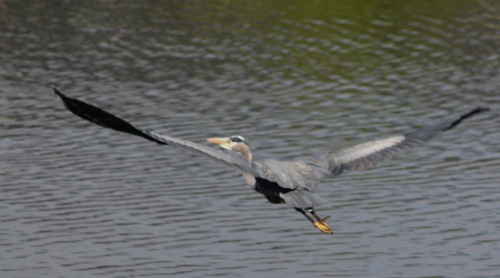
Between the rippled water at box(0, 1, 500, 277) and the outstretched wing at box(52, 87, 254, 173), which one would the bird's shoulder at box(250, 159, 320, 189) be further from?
the rippled water at box(0, 1, 500, 277)

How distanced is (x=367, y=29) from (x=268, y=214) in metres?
15.8

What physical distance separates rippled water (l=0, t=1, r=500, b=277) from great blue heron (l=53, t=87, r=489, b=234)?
2.35m

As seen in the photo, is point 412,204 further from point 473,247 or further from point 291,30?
point 291,30

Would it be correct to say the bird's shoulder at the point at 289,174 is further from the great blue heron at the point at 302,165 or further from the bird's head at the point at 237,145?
the bird's head at the point at 237,145

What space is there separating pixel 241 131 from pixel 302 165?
9830mm

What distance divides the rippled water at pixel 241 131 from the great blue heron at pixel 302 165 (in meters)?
Result: 2.35

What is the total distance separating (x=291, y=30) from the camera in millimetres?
32688

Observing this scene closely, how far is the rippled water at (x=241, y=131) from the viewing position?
51.8 ft

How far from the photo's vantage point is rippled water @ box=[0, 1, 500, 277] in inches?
622

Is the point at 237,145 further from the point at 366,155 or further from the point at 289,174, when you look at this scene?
the point at 366,155

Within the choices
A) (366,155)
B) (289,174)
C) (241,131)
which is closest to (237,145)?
(289,174)

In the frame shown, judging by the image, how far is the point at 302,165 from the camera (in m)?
12.6

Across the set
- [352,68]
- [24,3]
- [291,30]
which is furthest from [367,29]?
[24,3]

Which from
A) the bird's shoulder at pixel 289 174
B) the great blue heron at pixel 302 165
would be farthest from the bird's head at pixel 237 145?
the bird's shoulder at pixel 289 174
